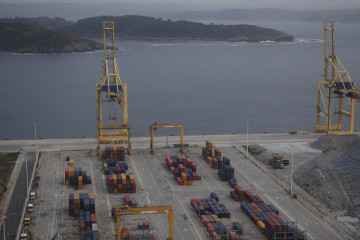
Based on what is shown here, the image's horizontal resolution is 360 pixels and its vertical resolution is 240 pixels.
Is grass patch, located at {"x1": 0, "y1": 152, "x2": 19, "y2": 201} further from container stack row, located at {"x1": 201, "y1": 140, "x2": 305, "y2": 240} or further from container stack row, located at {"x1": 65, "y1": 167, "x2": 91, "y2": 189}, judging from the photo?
container stack row, located at {"x1": 201, "y1": 140, "x2": 305, "y2": 240}

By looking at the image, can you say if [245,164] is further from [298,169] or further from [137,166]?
[137,166]

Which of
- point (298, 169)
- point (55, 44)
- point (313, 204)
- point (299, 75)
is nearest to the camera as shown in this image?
point (313, 204)

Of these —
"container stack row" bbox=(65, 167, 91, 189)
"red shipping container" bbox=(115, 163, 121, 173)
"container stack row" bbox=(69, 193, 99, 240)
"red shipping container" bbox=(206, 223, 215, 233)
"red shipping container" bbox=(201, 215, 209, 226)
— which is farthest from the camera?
"red shipping container" bbox=(115, 163, 121, 173)

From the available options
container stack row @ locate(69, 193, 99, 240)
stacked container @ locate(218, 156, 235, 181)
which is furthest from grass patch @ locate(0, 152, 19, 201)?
stacked container @ locate(218, 156, 235, 181)

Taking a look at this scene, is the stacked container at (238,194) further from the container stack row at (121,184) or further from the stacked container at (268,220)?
the container stack row at (121,184)

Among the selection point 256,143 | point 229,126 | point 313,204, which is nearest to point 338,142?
point 256,143
